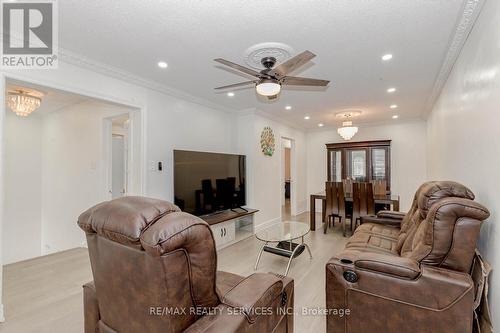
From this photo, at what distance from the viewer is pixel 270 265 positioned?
129 inches

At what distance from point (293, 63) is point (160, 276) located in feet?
6.16

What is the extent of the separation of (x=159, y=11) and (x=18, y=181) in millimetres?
5023

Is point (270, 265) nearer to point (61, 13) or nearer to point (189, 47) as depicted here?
point (189, 47)

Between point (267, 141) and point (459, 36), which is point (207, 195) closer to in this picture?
point (267, 141)

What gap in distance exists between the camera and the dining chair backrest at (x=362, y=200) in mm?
4430

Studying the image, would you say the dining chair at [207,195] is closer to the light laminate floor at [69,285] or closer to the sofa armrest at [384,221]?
the light laminate floor at [69,285]

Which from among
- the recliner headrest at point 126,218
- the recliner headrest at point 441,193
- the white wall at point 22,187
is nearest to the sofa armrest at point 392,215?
the recliner headrest at point 441,193

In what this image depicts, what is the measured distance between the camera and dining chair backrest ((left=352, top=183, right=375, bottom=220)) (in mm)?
4430

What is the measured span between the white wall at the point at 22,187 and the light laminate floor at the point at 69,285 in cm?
215

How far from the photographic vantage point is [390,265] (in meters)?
1.64

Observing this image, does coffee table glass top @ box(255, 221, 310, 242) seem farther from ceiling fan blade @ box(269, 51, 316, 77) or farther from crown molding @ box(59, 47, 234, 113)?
crown molding @ box(59, 47, 234, 113)

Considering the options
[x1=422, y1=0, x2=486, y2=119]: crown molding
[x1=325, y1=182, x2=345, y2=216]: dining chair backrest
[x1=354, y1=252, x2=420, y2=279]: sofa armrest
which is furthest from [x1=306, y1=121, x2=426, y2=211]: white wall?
[x1=354, y1=252, x2=420, y2=279]: sofa armrest

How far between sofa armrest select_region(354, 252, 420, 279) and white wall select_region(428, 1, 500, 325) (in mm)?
513

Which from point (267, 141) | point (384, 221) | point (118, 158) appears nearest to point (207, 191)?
point (267, 141)
